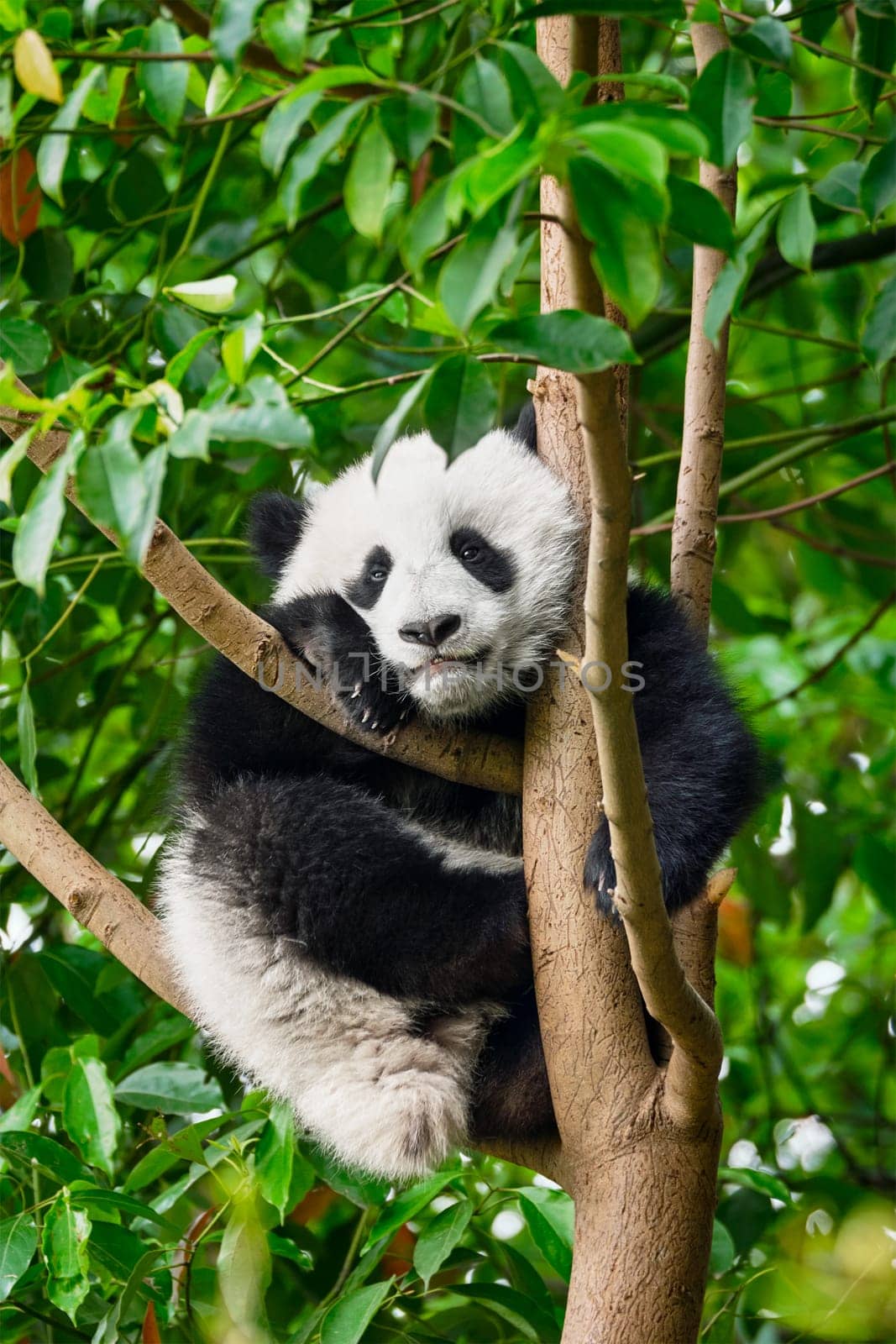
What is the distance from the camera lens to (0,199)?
11.1ft

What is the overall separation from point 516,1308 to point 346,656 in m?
1.37

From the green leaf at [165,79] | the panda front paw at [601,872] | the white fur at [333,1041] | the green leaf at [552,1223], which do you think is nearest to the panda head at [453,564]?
the panda front paw at [601,872]

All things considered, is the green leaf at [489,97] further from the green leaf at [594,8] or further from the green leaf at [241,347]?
the green leaf at [241,347]

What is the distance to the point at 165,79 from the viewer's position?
7.20 ft

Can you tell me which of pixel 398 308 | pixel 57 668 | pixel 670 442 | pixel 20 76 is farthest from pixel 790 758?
pixel 20 76

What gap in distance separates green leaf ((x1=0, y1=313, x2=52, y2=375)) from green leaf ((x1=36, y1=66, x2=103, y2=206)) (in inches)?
29.4

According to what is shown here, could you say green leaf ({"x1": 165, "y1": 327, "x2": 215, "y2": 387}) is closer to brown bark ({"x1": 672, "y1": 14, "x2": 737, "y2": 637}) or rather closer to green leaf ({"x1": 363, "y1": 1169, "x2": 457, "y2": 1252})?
brown bark ({"x1": 672, "y1": 14, "x2": 737, "y2": 637})

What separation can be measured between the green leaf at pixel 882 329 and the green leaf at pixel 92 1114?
6.72 feet

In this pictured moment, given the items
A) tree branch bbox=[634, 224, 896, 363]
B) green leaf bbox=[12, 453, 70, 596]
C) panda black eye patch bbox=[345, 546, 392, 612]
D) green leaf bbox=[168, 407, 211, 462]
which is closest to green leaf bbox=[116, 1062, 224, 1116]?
panda black eye patch bbox=[345, 546, 392, 612]

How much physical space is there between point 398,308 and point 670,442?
1.42 metres

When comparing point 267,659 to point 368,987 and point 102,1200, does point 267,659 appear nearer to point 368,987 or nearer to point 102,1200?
point 368,987

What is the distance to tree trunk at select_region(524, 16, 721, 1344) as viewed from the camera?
208 centimetres

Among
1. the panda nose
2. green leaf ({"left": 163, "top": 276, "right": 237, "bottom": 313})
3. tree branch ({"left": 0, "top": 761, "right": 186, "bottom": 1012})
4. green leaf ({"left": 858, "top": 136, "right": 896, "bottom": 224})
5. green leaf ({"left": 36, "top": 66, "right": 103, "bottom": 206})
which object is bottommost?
tree branch ({"left": 0, "top": 761, "right": 186, "bottom": 1012})

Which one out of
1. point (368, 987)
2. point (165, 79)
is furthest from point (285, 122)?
point (368, 987)
